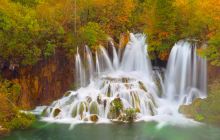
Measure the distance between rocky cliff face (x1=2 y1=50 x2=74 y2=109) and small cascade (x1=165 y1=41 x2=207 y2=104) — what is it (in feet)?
21.6

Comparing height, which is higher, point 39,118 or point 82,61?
point 82,61

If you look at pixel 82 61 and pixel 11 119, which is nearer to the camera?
pixel 11 119

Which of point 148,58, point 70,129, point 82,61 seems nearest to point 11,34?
point 82,61

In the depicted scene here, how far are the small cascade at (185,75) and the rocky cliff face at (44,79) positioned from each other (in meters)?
6.60

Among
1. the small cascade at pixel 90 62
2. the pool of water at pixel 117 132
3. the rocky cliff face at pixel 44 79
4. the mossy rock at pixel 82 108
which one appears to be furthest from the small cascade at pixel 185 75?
the rocky cliff face at pixel 44 79

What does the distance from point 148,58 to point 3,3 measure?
10444 mm

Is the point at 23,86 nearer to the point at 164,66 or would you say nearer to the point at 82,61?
the point at 82,61

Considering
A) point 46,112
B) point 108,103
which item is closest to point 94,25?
point 108,103

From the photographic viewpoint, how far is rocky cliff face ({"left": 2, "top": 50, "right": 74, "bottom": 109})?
2938 cm

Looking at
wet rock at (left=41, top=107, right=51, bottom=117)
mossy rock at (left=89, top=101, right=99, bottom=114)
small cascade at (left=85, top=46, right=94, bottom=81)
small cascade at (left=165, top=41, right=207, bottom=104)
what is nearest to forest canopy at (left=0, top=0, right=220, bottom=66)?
small cascade at (left=85, top=46, right=94, bottom=81)

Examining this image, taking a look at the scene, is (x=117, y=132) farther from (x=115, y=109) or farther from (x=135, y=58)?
(x=135, y=58)

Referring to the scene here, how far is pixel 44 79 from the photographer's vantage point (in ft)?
98.5

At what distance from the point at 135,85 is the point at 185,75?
3480 mm

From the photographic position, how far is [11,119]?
25.6 m
